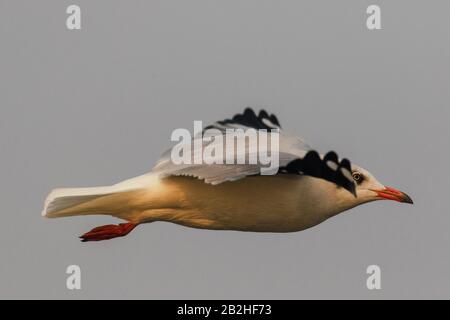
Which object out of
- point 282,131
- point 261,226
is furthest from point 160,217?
point 282,131

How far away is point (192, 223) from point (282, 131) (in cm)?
→ 110

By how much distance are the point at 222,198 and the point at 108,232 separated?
86cm

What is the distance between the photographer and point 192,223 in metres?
6.82

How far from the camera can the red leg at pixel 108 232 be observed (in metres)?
6.89

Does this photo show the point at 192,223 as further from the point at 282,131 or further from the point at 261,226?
the point at 282,131

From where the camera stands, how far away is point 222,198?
263 inches

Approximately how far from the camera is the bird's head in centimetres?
704

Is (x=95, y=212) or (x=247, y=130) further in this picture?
(x=247, y=130)

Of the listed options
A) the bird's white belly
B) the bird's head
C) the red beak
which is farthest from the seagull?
the red beak

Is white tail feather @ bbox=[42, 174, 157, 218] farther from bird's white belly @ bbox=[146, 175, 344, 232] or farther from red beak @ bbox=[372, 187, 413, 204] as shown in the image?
red beak @ bbox=[372, 187, 413, 204]

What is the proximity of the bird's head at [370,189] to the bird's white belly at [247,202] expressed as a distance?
255mm

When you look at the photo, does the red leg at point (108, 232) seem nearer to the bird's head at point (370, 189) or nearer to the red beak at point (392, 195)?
the bird's head at point (370, 189)

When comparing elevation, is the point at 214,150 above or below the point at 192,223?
above

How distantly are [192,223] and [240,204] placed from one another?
14.4 inches
